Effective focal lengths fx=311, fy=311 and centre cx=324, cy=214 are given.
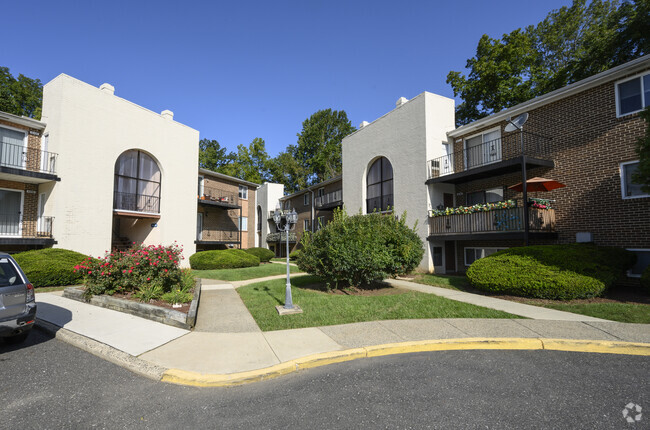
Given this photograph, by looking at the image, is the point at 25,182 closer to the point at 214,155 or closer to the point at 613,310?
the point at 613,310

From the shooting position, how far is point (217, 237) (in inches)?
983

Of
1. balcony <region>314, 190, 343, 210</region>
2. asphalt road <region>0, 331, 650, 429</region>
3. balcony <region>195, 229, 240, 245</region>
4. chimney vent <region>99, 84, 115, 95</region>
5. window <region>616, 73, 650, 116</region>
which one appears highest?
chimney vent <region>99, 84, 115, 95</region>

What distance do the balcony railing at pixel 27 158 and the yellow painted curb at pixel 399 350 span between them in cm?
1553

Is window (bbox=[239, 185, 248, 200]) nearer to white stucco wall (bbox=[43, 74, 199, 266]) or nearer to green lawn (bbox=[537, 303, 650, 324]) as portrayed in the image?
white stucco wall (bbox=[43, 74, 199, 266])

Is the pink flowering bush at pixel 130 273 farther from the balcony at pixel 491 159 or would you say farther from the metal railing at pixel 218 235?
the metal railing at pixel 218 235

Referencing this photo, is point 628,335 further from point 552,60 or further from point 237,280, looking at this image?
point 552,60

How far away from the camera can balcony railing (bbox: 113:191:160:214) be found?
17.6 m

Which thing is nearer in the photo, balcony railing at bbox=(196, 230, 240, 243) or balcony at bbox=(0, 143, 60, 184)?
balcony at bbox=(0, 143, 60, 184)

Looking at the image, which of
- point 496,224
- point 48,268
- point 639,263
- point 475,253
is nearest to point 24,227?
point 48,268

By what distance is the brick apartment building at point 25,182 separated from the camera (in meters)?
13.8

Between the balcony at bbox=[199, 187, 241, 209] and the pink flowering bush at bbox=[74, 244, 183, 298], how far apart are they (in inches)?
571

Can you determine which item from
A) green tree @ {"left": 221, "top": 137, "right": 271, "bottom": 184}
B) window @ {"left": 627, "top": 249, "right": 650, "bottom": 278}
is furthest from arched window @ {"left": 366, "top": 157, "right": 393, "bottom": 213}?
green tree @ {"left": 221, "top": 137, "right": 271, "bottom": 184}

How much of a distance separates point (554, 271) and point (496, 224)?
4149 mm

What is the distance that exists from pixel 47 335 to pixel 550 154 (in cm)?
1642
